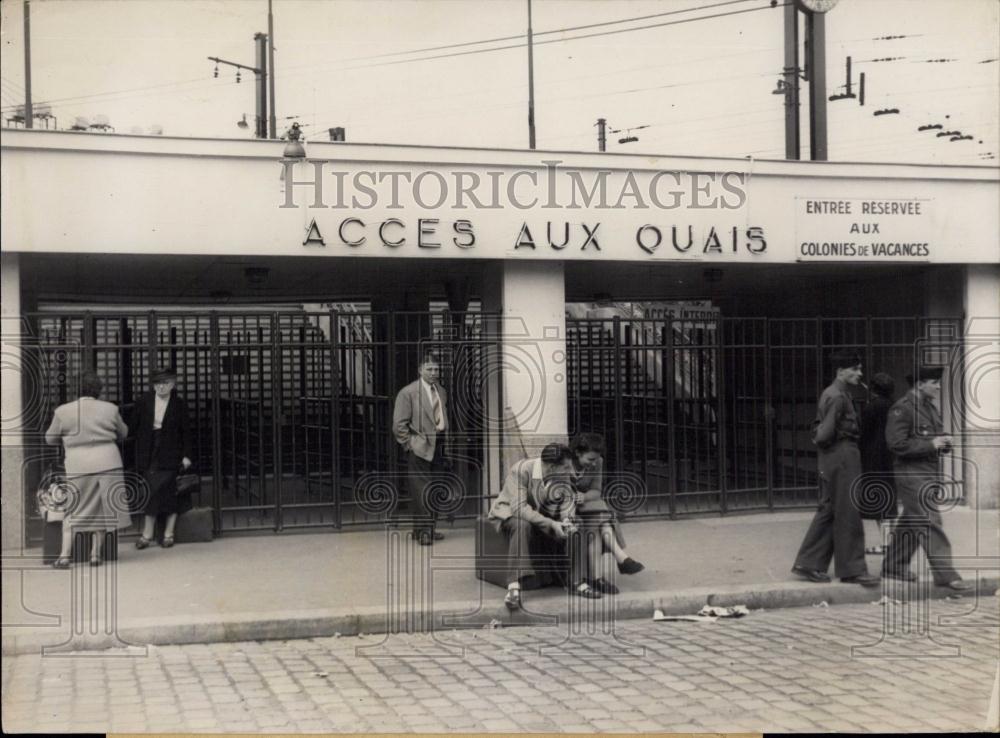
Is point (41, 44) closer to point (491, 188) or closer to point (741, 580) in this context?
point (491, 188)

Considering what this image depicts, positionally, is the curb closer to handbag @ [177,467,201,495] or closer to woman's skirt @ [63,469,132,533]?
woman's skirt @ [63,469,132,533]

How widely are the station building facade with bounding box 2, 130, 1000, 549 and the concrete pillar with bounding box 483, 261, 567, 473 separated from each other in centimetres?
2

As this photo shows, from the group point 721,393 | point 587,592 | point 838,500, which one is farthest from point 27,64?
point 721,393

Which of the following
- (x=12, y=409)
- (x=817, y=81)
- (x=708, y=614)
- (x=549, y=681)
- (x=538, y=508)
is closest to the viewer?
(x=549, y=681)

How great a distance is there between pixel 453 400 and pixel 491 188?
7.71ft

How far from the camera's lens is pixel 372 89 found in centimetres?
1075

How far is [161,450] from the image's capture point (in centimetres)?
993

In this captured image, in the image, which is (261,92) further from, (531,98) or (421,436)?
(421,436)

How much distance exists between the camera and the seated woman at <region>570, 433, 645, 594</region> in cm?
783

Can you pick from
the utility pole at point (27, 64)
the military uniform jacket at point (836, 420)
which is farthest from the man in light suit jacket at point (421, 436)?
the utility pole at point (27, 64)

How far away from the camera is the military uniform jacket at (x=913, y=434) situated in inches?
317

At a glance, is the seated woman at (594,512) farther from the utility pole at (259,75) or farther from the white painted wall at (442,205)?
the utility pole at (259,75)

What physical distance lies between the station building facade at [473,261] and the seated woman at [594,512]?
296cm

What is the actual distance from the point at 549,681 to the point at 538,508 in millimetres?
1983
